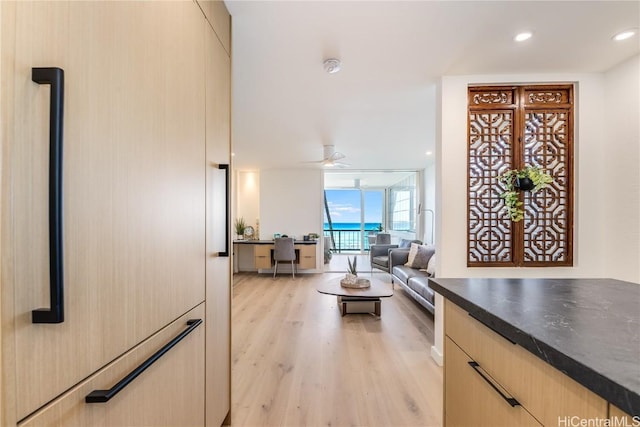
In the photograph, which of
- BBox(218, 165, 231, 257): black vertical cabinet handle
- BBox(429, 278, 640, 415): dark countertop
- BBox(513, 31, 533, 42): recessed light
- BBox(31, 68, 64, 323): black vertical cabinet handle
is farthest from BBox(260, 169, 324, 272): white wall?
BBox(31, 68, 64, 323): black vertical cabinet handle

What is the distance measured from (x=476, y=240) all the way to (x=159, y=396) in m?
2.43

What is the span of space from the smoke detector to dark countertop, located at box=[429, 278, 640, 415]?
1.68 meters

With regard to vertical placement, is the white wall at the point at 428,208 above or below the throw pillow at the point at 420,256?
above

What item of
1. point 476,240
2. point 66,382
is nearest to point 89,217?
point 66,382

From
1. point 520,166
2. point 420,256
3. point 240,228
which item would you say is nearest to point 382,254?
point 420,256

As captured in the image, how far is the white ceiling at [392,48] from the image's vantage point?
1.59 m

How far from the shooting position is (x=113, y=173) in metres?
0.75

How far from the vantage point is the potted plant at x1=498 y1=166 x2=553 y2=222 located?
2.22 metres

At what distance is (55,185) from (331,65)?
194 centimetres

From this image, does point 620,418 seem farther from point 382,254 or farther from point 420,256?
point 382,254

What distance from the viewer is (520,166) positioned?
2.36 metres

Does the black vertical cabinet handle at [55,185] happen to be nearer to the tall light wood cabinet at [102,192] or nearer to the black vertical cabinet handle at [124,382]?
the tall light wood cabinet at [102,192]

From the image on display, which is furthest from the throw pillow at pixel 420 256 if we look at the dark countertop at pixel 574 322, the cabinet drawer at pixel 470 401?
the cabinet drawer at pixel 470 401

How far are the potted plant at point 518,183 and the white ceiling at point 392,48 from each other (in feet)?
2.81
